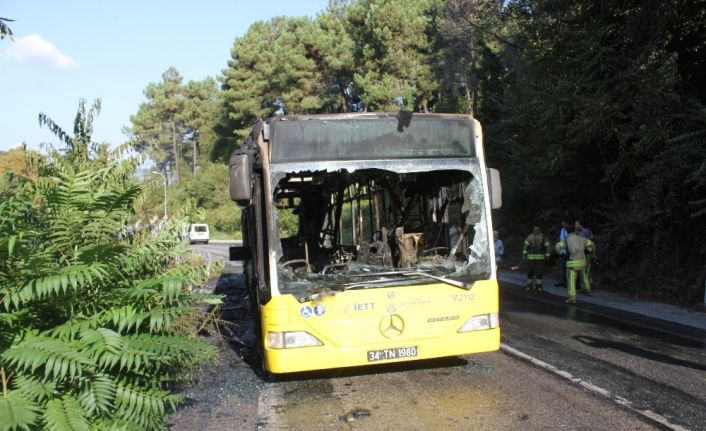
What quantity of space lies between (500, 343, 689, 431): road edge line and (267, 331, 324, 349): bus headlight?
2671mm

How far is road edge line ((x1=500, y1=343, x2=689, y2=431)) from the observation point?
512cm

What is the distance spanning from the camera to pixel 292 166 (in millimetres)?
6227

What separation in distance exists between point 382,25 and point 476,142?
3490 cm

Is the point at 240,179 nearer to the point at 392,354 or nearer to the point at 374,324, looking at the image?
the point at 374,324

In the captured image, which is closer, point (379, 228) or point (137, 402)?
point (137, 402)

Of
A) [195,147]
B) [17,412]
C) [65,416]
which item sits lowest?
[65,416]

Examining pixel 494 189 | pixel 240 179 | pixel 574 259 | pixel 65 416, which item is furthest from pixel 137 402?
pixel 574 259

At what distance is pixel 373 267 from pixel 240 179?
182 centimetres

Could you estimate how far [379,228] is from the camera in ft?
25.7

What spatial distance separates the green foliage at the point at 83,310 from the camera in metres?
3.84

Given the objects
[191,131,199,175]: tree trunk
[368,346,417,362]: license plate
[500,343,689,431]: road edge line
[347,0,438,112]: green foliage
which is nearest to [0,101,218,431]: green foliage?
[368,346,417,362]: license plate

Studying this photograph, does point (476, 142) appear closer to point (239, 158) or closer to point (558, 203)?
point (239, 158)

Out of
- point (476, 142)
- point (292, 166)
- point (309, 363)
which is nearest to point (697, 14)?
point (476, 142)

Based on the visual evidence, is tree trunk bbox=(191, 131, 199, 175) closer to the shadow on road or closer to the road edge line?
the shadow on road
